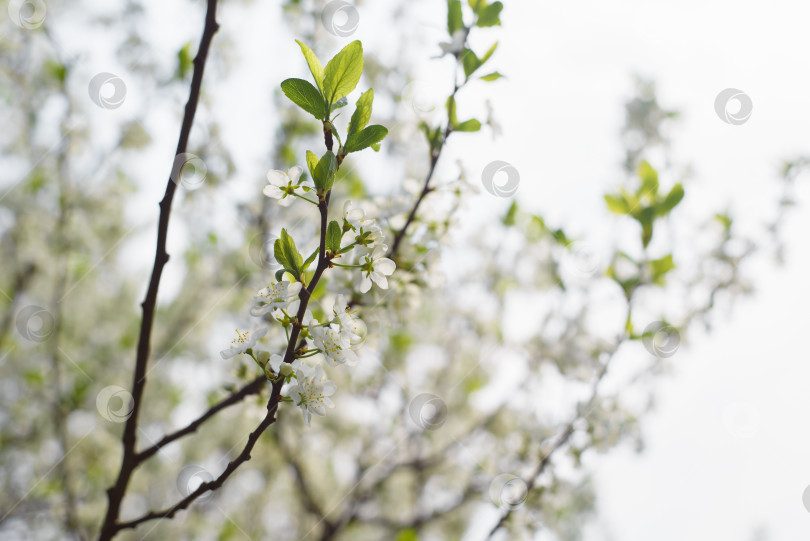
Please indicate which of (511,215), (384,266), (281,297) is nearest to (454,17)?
(384,266)

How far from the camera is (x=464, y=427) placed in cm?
484

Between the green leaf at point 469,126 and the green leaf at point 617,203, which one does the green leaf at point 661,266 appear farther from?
the green leaf at point 469,126

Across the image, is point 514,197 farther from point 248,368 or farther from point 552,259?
point 248,368

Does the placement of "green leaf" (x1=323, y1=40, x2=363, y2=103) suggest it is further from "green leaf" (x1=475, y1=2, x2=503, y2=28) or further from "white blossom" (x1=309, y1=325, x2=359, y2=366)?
"green leaf" (x1=475, y1=2, x2=503, y2=28)

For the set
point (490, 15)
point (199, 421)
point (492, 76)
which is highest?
point (490, 15)

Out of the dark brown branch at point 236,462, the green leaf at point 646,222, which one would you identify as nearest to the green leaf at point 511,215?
the green leaf at point 646,222

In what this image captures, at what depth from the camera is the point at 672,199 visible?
2.17 metres

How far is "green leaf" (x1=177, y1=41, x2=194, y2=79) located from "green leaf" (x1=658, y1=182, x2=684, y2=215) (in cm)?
212

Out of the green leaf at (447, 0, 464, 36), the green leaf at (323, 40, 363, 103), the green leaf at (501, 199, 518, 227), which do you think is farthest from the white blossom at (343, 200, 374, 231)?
the green leaf at (501, 199, 518, 227)

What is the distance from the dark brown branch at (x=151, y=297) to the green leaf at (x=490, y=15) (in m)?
0.74

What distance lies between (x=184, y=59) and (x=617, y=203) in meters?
2.03

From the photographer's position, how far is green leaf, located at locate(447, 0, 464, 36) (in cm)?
155

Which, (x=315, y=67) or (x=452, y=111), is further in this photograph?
(x=452, y=111)

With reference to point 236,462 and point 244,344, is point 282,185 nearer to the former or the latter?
point 244,344
